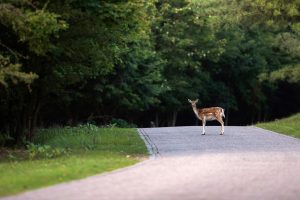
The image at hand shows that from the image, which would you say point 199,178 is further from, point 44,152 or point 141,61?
point 141,61

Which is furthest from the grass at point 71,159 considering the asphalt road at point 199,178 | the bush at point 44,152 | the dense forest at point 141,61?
the dense forest at point 141,61

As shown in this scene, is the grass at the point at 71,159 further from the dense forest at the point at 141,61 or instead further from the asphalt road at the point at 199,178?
the dense forest at the point at 141,61

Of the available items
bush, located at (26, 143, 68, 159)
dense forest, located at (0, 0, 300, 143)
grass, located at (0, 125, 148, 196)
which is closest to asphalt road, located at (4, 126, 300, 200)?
grass, located at (0, 125, 148, 196)

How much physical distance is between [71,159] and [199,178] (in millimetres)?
6097

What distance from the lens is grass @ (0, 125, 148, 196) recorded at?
1602 centimetres

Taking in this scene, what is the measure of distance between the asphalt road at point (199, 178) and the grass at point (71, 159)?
0.66 m

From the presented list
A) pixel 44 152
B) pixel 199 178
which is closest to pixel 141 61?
pixel 44 152

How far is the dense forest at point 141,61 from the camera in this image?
79.8 feet

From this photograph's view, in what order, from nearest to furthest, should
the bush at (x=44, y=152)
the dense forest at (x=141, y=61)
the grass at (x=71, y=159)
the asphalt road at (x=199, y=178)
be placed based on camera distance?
the asphalt road at (x=199, y=178) → the grass at (x=71, y=159) → the bush at (x=44, y=152) → the dense forest at (x=141, y=61)

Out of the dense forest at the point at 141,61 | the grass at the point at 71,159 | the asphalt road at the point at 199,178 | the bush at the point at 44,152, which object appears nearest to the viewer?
the asphalt road at the point at 199,178

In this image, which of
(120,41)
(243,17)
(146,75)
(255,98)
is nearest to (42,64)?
(120,41)

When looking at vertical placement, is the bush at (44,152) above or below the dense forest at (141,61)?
below

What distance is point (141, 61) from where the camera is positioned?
53469 millimetres

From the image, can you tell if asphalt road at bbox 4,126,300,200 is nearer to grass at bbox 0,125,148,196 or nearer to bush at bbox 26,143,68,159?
grass at bbox 0,125,148,196
